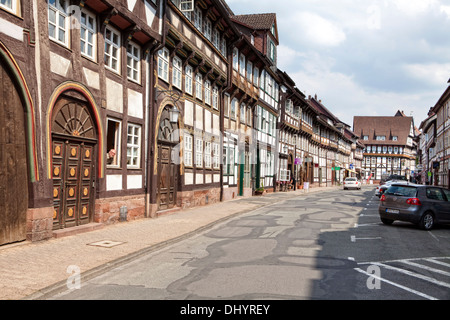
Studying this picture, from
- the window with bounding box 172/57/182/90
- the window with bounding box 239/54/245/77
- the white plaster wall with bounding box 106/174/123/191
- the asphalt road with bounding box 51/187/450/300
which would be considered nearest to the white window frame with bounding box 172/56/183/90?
the window with bounding box 172/57/182/90

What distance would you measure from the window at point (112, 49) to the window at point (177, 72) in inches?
169

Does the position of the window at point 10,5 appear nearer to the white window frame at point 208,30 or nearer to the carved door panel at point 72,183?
the carved door panel at point 72,183

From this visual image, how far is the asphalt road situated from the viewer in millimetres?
6148

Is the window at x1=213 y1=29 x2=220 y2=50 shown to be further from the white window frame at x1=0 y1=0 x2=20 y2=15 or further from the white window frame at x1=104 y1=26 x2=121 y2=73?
the white window frame at x1=0 y1=0 x2=20 y2=15

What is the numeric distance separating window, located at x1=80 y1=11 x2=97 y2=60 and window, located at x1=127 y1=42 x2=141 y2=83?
7.08 feet

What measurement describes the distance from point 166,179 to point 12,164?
8.74m

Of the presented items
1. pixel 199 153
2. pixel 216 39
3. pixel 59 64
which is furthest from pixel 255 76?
pixel 59 64

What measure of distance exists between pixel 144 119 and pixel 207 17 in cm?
866

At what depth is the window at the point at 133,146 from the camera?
14539 mm

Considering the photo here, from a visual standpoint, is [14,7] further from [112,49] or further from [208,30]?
[208,30]

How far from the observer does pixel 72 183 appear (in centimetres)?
1166

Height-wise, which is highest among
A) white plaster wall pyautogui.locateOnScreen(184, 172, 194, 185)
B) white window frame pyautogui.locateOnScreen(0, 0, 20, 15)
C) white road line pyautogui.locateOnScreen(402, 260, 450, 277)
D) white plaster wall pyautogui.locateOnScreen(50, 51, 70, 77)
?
white window frame pyautogui.locateOnScreen(0, 0, 20, 15)

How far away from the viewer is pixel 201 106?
21.3 metres
